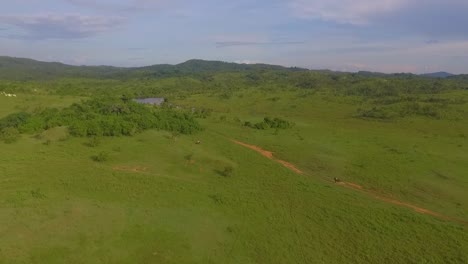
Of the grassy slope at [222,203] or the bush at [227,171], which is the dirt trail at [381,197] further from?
the bush at [227,171]

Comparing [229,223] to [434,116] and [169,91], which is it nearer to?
[434,116]

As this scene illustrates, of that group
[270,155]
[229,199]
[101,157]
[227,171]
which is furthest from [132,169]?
[270,155]

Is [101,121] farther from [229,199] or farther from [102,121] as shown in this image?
[229,199]

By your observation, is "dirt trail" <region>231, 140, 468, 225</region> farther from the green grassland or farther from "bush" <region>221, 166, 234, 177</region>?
"bush" <region>221, 166, 234, 177</region>

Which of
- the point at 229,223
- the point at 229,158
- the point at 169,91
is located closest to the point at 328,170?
the point at 229,158

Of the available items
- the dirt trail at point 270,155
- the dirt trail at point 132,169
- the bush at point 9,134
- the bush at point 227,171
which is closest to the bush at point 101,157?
the dirt trail at point 132,169
